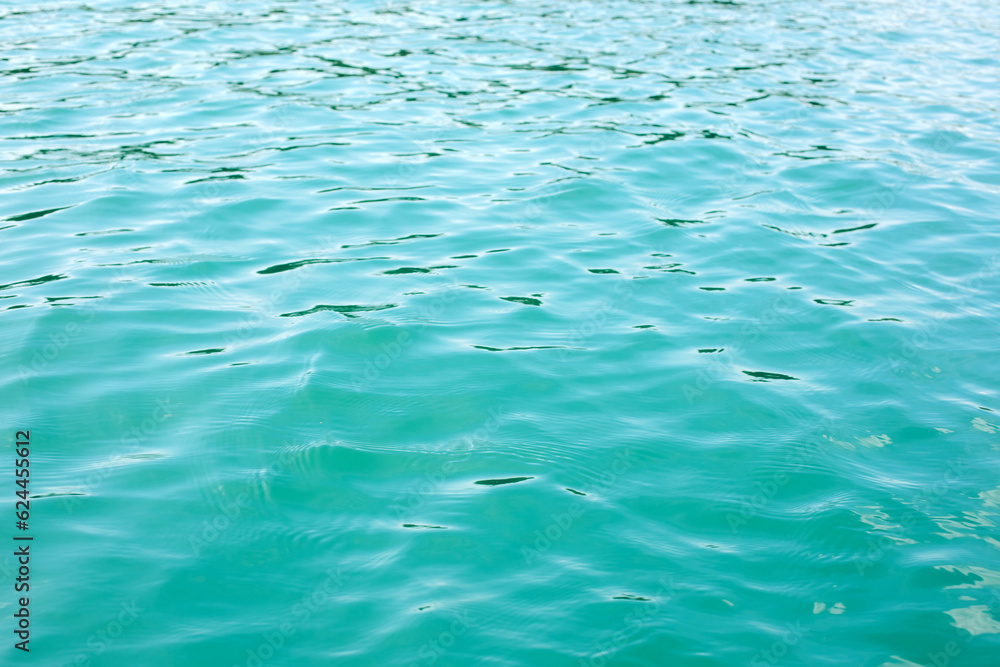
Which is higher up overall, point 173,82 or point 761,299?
point 173,82

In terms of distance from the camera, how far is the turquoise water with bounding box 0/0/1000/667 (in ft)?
12.0

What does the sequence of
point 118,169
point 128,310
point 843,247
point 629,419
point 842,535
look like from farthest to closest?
point 118,169, point 843,247, point 128,310, point 629,419, point 842,535

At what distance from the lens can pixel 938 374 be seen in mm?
5551

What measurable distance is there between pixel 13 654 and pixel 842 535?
4.06 m

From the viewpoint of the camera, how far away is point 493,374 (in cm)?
527

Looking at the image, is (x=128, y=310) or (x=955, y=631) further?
(x=128, y=310)

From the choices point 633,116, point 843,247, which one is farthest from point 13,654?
point 633,116

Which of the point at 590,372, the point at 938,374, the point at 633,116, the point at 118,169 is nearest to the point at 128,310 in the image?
the point at 118,169

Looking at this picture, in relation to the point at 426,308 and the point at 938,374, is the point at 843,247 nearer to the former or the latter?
the point at 938,374

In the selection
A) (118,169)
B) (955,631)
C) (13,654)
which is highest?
(118,169)

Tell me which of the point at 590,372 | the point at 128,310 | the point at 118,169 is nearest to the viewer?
the point at 590,372

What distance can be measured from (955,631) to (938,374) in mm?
2429

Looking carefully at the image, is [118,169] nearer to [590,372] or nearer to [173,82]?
[173,82]

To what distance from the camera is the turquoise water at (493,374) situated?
3646 mm
